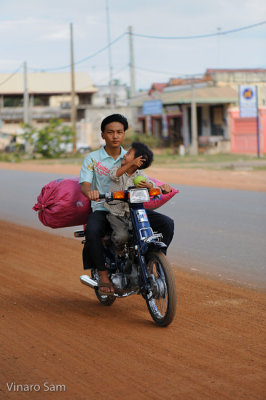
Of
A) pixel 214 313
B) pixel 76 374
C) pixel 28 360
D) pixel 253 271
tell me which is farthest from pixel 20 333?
pixel 253 271

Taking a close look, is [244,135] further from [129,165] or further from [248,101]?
[129,165]

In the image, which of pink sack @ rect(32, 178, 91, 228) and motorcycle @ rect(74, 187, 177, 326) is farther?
pink sack @ rect(32, 178, 91, 228)

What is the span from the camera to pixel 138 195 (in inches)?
213

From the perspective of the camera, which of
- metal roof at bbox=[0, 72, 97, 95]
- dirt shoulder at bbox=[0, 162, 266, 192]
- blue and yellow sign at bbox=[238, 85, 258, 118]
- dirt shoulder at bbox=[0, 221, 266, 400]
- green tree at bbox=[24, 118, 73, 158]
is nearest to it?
dirt shoulder at bbox=[0, 221, 266, 400]

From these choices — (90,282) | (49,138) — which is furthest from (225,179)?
(49,138)

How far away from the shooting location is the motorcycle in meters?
5.28

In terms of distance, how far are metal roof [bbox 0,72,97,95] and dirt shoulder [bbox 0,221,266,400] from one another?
65.7m

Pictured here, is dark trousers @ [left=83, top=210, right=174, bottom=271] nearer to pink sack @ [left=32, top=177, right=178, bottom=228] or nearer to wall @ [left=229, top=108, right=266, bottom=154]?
pink sack @ [left=32, top=177, right=178, bottom=228]

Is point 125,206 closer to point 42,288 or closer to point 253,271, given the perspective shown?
point 42,288

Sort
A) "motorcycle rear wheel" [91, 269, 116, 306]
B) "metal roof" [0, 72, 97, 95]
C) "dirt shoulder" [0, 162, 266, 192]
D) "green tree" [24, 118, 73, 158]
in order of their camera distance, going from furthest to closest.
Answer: "metal roof" [0, 72, 97, 95] < "green tree" [24, 118, 73, 158] < "dirt shoulder" [0, 162, 266, 192] < "motorcycle rear wheel" [91, 269, 116, 306]

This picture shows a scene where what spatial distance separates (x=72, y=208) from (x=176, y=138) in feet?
148

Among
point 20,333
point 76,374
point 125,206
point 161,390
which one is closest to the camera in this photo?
point 161,390

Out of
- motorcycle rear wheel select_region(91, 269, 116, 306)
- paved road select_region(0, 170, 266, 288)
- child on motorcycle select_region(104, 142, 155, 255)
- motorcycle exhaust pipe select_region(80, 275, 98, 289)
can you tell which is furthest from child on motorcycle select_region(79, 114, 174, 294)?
paved road select_region(0, 170, 266, 288)

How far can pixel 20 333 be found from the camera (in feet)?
17.5
